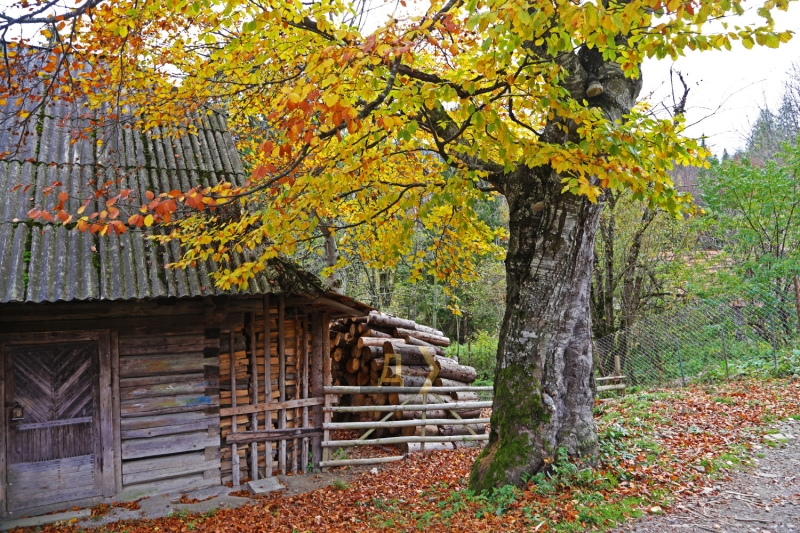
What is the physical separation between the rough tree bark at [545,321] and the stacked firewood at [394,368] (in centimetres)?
430

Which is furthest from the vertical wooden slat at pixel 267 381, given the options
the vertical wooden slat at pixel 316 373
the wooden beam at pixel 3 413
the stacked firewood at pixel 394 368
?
the wooden beam at pixel 3 413

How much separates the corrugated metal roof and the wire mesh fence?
9059mm

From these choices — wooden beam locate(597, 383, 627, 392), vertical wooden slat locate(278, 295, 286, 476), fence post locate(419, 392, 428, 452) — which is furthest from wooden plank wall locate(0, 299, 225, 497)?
wooden beam locate(597, 383, 627, 392)

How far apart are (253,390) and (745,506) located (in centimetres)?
645

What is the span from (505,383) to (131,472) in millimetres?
5235

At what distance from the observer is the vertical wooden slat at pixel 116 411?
711 centimetres

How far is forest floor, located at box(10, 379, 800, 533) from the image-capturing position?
4.97 meters

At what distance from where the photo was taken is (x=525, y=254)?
591 cm

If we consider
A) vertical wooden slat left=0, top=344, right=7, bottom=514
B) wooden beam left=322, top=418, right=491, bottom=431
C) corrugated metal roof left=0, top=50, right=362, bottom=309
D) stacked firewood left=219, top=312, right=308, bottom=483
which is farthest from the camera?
wooden beam left=322, top=418, right=491, bottom=431

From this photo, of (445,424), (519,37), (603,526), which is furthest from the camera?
(445,424)

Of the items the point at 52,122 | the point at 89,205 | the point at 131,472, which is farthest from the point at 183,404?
the point at 52,122

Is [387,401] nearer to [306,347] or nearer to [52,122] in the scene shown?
[306,347]

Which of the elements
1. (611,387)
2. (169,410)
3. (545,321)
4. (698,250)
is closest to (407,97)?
(545,321)

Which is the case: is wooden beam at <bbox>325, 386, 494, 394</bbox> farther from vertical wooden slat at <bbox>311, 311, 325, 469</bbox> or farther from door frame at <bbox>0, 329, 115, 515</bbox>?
door frame at <bbox>0, 329, 115, 515</bbox>
